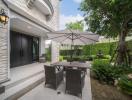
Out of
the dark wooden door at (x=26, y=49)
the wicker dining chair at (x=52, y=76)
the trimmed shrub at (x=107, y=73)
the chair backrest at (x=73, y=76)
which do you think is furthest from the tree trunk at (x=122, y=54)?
the dark wooden door at (x=26, y=49)

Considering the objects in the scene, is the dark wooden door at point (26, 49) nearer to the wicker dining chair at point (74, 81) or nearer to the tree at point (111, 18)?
the tree at point (111, 18)

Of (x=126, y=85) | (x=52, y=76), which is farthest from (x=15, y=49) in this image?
(x=126, y=85)

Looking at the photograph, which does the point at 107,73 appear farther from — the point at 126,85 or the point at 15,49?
the point at 15,49

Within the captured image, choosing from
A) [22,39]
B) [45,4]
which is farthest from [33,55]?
[45,4]

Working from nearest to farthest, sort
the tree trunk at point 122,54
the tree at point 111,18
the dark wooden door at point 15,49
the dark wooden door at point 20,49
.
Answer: the tree at point 111,18, the tree trunk at point 122,54, the dark wooden door at point 15,49, the dark wooden door at point 20,49

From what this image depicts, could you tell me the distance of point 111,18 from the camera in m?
8.12

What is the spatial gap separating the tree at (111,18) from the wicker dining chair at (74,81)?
441 centimetres

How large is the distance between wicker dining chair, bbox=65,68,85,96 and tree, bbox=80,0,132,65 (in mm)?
4410

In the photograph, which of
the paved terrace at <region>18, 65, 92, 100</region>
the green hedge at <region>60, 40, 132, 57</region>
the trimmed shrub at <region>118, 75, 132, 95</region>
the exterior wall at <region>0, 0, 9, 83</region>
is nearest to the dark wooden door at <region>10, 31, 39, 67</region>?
the exterior wall at <region>0, 0, 9, 83</region>

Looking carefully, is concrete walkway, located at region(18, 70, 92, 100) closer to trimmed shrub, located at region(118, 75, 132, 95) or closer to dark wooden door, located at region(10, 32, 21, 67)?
trimmed shrub, located at region(118, 75, 132, 95)

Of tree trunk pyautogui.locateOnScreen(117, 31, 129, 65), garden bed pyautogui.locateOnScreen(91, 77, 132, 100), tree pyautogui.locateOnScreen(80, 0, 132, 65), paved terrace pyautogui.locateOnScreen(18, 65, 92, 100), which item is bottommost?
garden bed pyautogui.locateOnScreen(91, 77, 132, 100)

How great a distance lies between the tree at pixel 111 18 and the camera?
7.14 meters

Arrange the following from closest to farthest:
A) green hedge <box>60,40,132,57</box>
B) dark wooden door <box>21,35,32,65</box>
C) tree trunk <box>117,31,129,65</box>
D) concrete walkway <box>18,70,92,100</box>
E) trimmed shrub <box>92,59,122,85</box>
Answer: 1. concrete walkway <box>18,70,92,100</box>
2. trimmed shrub <box>92,59,122,85</box>
3. tree trunk <box>117,31,129,65</box>
4. dark wooden door <box>21,35,32,65</box>
5. green hedge <box>60,40,132,57</box>

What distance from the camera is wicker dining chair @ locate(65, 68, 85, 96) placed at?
451 centimetres
